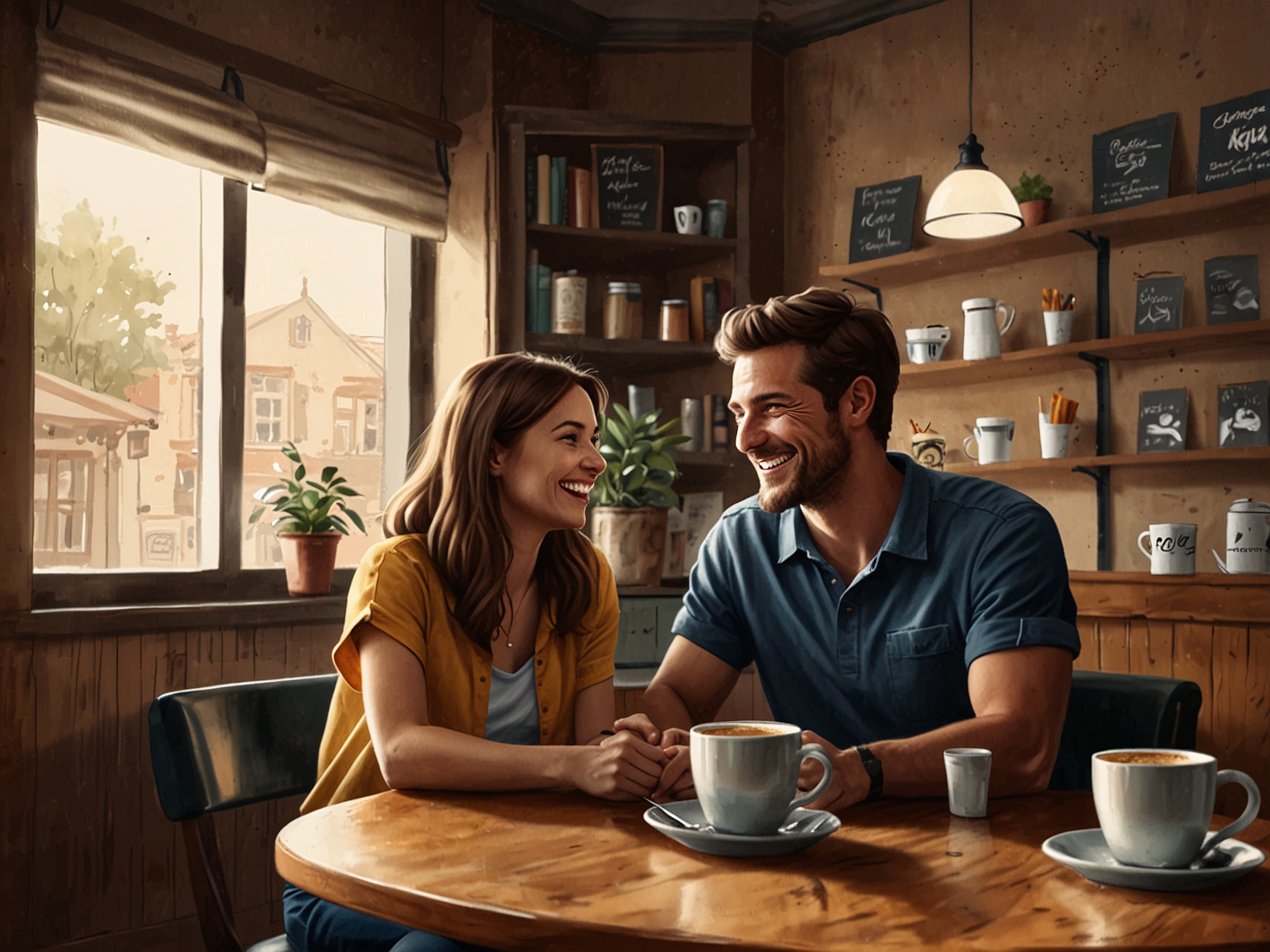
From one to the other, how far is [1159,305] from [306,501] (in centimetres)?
257

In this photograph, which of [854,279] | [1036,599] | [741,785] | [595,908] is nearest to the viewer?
[595,908]

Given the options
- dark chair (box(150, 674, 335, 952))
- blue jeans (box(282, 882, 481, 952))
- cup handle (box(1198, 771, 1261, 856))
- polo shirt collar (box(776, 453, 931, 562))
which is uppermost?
polo shirt collar (box(776, 453, 931, 562))

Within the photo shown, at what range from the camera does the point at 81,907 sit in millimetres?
2598

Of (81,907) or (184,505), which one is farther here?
(184,505)

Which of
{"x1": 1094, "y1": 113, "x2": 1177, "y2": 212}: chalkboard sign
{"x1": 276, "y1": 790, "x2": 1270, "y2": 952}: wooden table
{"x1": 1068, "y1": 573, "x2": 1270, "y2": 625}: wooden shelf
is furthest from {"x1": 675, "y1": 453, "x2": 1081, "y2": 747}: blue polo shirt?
{"x1": 1094, "y1": 113, "x2": 1177, "y2": 212}: chalkboard sign

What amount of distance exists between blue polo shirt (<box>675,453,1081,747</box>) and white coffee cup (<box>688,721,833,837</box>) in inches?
20.3

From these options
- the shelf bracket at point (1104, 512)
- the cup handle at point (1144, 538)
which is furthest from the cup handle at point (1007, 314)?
the cup handle at point (1144, 538)

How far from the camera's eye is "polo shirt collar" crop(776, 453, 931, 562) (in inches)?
60.9

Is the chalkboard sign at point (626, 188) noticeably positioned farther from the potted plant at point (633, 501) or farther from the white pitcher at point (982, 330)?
the white pitcher at point (982, 330)

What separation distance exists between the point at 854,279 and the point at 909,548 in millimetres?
2446

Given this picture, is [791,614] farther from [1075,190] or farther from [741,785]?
[1075,190]

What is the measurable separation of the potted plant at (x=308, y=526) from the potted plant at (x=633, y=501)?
2.39ft

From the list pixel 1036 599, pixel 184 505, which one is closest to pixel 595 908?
pixel 1036 599

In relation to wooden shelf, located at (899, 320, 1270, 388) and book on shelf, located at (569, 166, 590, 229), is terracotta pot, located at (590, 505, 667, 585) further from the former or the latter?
book on shelf, located at (569, 166, 590, 229)
